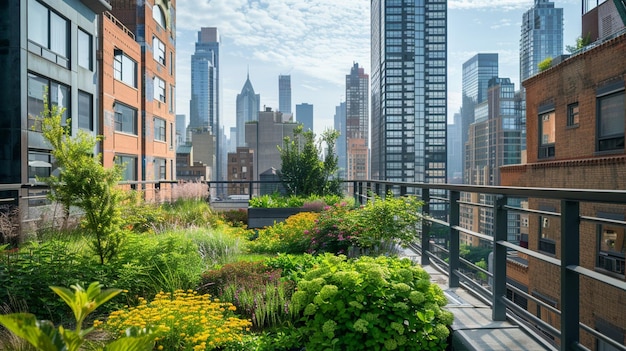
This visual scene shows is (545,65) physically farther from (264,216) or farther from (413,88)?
(413,88)

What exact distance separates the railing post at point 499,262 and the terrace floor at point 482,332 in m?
0.10

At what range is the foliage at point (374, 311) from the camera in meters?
3.09

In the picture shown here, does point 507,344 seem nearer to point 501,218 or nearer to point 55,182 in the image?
point 501,218

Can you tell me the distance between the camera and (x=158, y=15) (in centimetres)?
3092

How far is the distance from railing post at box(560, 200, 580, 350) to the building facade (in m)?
11.5

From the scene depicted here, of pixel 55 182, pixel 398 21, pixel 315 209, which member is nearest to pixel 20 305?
pixel 55 182

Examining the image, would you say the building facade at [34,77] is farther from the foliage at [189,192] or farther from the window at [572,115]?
the window at [572,115]

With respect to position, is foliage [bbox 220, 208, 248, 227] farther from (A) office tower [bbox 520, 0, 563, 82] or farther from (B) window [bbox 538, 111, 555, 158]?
(A) office tower [bbox 520, 0, 563, 82]

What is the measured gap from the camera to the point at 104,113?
72.3ft

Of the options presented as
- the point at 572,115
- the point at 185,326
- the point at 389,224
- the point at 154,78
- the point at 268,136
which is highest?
the point at 268,136

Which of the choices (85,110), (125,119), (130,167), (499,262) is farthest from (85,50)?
(499,262)

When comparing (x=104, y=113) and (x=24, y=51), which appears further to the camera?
(x=104, y=113)

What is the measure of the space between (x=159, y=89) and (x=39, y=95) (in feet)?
53.1

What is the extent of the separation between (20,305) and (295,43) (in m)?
15.9
